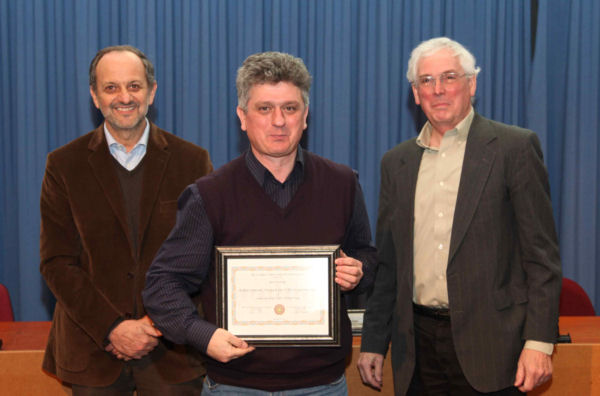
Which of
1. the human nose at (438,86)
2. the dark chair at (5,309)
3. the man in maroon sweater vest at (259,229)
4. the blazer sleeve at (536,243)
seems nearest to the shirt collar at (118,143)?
the man in maroon sweater vest at (259,229)

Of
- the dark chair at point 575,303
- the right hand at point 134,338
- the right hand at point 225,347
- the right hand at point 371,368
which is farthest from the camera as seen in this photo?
the dark chair at point 575,303

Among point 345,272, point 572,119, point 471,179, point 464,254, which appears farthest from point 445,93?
point 572,119

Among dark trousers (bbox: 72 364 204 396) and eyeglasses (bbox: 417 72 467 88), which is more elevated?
eyeglasses (bbox: 417 72 467 88)

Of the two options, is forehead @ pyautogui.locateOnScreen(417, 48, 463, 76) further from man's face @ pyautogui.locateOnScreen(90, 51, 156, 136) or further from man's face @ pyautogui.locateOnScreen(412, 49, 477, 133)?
man's face @ pyautogui.locateOnScreen(90, 51, 156, 136)

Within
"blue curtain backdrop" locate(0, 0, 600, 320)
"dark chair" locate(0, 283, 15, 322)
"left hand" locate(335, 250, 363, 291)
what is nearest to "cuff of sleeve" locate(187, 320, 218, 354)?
"left hand" locate(335, 250, 363, 291)

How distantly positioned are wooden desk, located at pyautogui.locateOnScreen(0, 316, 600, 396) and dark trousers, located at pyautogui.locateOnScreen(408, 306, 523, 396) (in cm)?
43

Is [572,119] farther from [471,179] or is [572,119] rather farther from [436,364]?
[436,364]

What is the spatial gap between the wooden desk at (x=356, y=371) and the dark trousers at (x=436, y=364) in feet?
1.39

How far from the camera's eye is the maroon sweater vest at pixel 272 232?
6.18 ft

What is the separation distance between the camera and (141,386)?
8.10 ft

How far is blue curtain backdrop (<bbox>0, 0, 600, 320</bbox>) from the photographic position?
4.82 metres

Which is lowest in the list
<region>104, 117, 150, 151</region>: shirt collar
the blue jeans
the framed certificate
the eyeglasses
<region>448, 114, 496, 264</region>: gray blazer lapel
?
the blue jeans

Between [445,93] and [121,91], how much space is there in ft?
4.43

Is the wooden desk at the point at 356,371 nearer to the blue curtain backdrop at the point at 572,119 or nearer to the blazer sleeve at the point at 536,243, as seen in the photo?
the blazer sleeve at the point at 536,243
